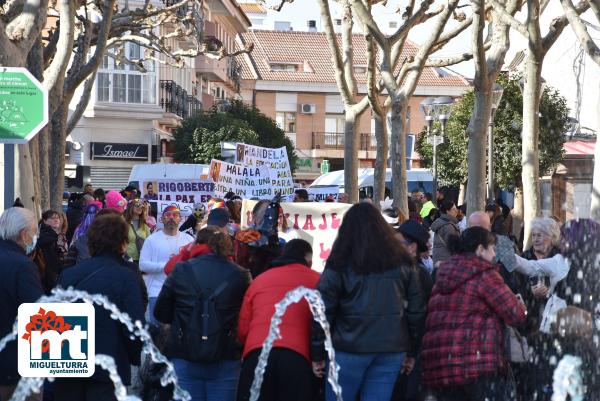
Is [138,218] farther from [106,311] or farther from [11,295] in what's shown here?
[106,311]

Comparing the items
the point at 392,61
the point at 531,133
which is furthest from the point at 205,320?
the point at 392,61

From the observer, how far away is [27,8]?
43.9 ft

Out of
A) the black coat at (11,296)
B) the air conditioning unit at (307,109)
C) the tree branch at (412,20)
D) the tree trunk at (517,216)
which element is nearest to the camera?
the black coat at (11,296)

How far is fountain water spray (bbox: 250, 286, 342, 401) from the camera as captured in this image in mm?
7078

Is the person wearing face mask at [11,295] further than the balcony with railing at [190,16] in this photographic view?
No

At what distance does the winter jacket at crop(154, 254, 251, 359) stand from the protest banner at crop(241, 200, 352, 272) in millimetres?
4268

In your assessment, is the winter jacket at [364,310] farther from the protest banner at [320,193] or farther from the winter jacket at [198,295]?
the protest banner at [320,193]

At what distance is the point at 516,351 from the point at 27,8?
25.5 ft

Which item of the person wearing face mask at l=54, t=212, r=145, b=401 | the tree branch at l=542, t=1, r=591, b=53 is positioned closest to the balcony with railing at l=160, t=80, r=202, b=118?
the tree branch at l=542, t=1, r=591, b=53

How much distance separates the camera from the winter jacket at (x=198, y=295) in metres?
7.39

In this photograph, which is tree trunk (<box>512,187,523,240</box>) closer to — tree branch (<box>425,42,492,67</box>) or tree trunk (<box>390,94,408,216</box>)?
tree trunk (<box>390,94,408,216</box>)

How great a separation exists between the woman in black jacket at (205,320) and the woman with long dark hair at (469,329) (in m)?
1.13

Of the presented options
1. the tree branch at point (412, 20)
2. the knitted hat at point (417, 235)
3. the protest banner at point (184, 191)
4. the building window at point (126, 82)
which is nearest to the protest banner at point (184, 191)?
the protest banner at point (184, 191)

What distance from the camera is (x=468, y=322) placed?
23.7 feet
